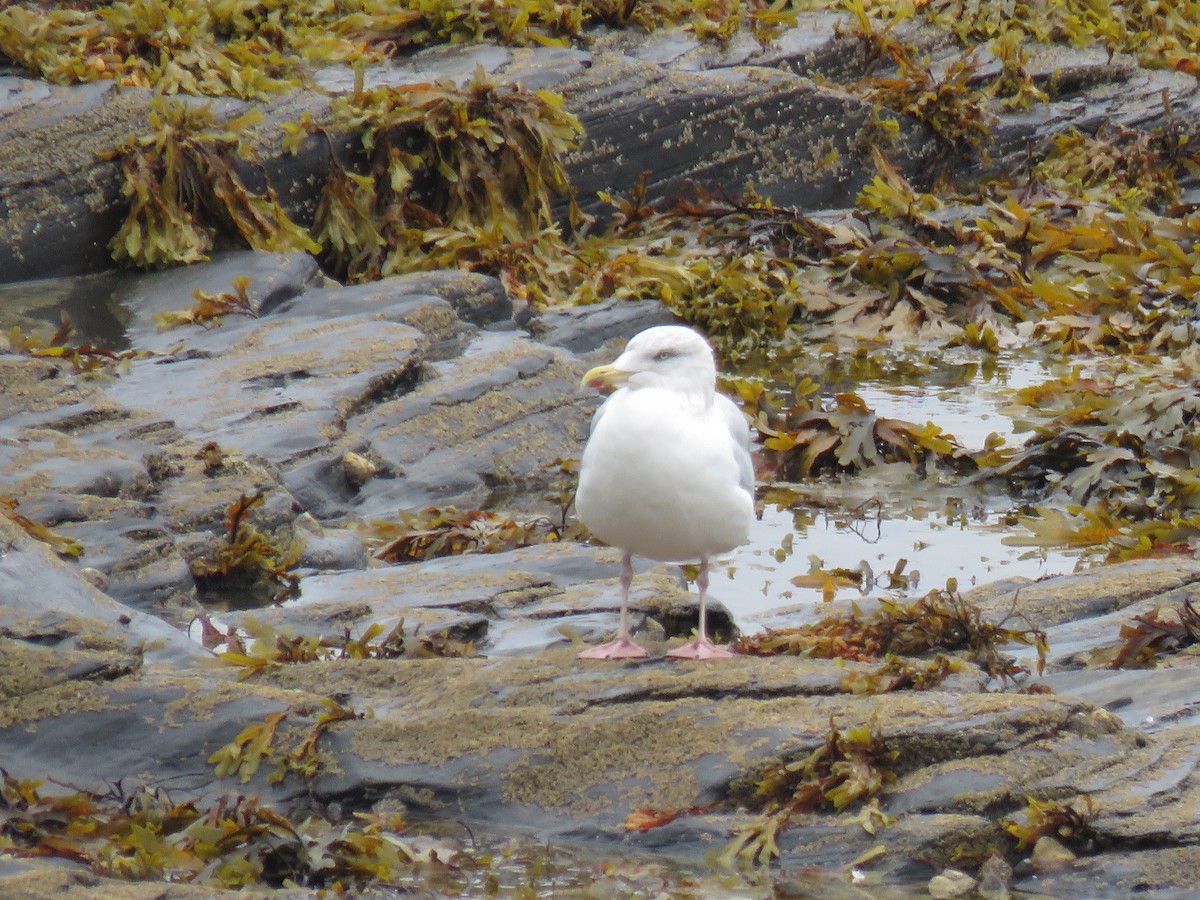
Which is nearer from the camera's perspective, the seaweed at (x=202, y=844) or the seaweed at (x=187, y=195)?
the seaweed at (x=202, y=844)

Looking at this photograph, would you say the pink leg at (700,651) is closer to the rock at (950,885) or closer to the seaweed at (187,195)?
the rock at (950,885)

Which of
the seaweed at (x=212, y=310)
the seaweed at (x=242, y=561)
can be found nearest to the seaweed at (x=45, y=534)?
the seaweed at (x=242, y=561)

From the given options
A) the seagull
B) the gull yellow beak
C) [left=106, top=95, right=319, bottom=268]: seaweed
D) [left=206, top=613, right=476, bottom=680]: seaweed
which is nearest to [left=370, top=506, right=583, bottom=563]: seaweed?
[left=206, top=613, right=476, bottom=680]: seaweed

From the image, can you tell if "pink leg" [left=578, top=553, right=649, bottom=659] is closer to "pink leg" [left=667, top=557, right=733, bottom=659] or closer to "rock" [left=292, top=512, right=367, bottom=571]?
"pink leg" [left=667, top=557, right=733, bottom=659]

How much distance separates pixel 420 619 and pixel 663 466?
1.39m

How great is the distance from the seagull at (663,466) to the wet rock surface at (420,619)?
0.36 meters

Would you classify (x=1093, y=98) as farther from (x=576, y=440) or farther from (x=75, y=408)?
(x=75, y=408)

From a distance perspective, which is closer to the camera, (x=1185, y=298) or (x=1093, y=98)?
(x=1185, y=298)

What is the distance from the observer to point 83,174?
991 centimetres

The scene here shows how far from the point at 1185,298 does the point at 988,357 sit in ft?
4.57

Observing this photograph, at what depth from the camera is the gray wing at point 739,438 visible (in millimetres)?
4910

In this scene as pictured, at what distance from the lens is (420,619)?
18.0 ft

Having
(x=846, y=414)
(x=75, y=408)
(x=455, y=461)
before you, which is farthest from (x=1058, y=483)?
(x=75, y=408)

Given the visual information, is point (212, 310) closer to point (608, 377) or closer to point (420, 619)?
point (420, 619)
